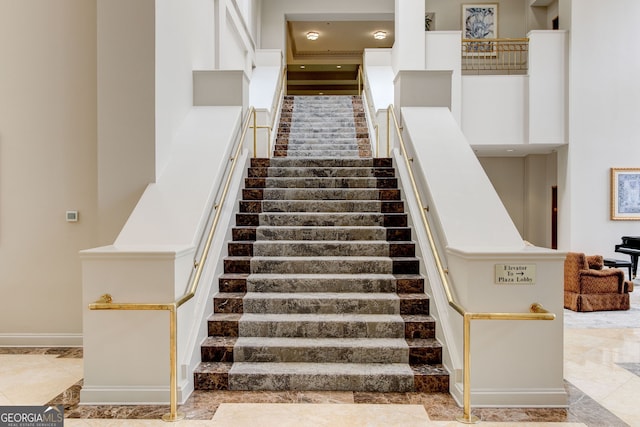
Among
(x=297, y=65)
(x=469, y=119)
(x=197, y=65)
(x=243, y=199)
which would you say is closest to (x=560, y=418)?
(x=243, y=199)

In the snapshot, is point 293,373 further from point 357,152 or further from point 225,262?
point 357,152

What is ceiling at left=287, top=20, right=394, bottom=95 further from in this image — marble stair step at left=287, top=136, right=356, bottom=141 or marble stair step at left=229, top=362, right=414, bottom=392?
marble stair step at left=229, top=362, right=414, bottom=392

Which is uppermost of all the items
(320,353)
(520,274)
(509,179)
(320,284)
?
(509,179)

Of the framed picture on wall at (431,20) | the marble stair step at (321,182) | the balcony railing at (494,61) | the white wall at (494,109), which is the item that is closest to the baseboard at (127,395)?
the marble stair step at (321,182)

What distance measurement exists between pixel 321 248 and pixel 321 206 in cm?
90

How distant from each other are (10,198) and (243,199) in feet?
8.77

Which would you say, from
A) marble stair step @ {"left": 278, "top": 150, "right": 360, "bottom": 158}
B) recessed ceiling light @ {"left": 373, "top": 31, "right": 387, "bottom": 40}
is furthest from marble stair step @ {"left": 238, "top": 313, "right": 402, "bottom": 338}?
recessed ceiling light @ {"left": 373, "top": 31, "right": 387, "bottom": 40}

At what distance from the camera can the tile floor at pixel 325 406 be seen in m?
3.40

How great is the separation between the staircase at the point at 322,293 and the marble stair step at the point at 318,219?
0.01 meters

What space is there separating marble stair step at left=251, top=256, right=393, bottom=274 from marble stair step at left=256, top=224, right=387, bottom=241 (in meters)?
0.45

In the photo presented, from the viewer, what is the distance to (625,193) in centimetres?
1126

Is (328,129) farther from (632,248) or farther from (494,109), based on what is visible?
(632,248)

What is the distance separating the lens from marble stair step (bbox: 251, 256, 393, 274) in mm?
5078

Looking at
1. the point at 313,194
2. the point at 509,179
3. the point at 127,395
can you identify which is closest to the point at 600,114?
the point at 509,179
